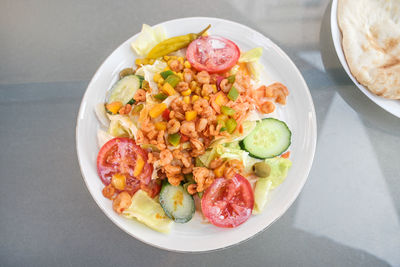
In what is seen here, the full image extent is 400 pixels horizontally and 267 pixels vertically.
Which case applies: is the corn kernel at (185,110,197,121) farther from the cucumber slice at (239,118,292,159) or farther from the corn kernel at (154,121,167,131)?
the cucumber slice at (239,118,292,159)

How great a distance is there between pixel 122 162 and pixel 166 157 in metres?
0.42

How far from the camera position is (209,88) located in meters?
2.56

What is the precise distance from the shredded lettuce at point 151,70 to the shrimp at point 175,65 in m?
0.11

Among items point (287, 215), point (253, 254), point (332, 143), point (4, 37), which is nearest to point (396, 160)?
point (332, 143)

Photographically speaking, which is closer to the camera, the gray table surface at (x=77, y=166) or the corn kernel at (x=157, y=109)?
the corn kernel at (x=157, y=109)

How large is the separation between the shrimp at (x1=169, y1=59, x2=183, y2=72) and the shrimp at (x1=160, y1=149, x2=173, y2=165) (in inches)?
32.0

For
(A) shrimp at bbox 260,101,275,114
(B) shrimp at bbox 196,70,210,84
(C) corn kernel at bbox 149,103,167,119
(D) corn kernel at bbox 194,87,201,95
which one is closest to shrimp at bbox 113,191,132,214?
(C) corn kernel at bbox 149,103,167,119

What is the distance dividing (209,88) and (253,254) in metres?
1.70

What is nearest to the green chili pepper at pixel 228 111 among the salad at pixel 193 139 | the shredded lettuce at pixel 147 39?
the salad at pixel 193 139

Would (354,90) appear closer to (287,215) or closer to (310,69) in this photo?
(310,69)

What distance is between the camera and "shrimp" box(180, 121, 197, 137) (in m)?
2.43

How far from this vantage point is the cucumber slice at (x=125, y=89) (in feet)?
8.93

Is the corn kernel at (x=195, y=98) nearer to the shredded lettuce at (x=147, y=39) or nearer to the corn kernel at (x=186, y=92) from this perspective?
the corn kernel at (x=186, y=92)

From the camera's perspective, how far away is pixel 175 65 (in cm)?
271
